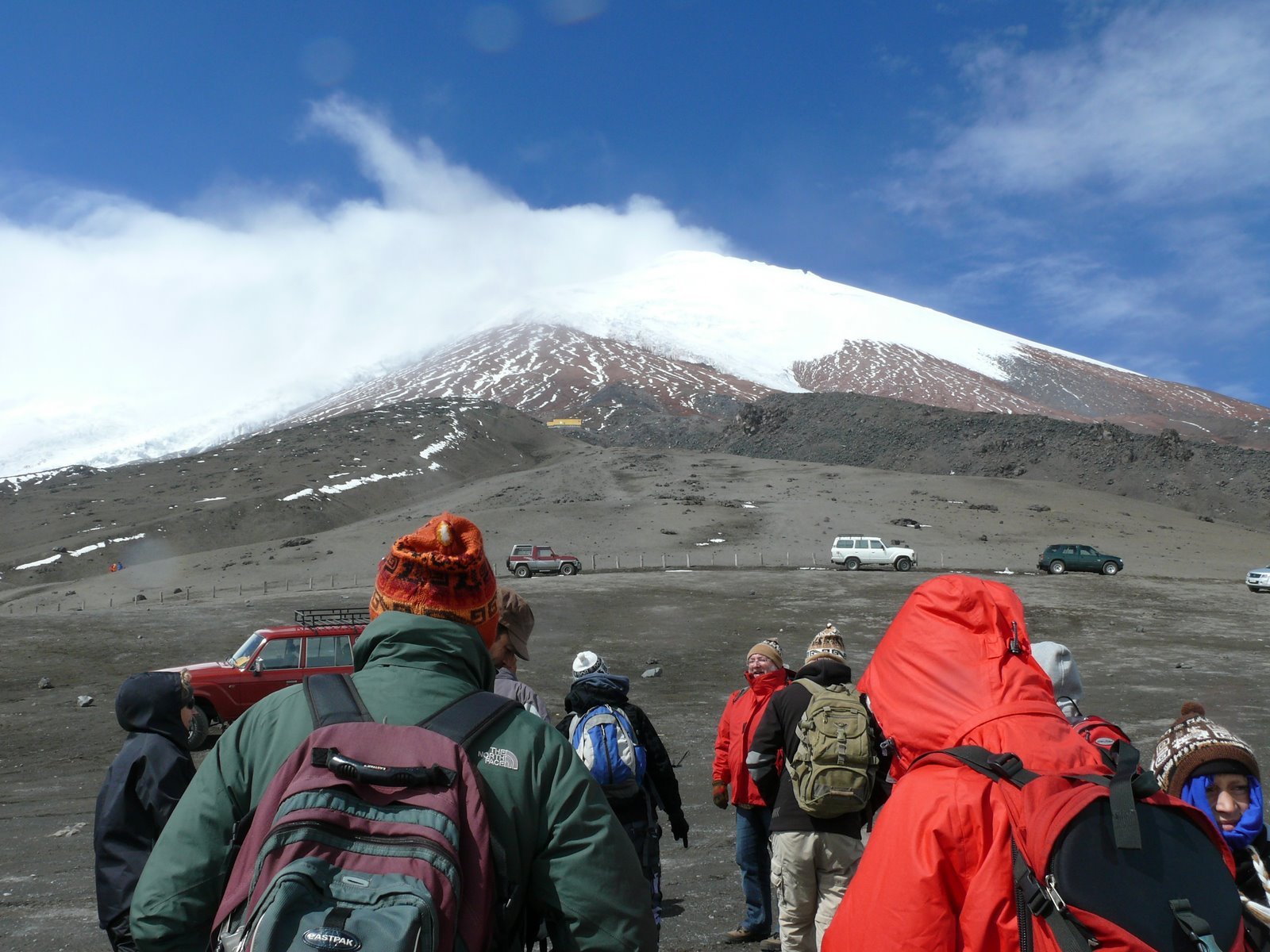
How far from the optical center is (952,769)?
1.96 m

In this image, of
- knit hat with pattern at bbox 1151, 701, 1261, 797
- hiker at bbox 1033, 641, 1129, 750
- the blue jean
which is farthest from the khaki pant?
knit hat with pattern at bbox 1151, 701, 1261, 797

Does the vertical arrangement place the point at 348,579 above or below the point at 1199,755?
below

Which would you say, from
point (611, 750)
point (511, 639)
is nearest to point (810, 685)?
point (611, 750)

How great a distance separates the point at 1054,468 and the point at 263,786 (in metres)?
71.2

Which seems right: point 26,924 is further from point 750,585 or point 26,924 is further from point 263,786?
point 750,585

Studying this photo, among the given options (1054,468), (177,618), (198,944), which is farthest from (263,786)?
(1054,468)

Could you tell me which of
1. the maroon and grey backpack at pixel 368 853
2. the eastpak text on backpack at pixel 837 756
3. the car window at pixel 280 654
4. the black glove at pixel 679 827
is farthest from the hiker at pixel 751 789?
the car window at pixel 280 654

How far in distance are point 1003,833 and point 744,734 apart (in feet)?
12.2

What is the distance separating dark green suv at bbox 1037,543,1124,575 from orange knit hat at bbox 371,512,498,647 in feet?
124

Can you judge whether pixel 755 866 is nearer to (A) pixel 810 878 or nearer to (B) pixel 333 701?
(A) pixel 810 878

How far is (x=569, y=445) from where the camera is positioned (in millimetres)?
82062

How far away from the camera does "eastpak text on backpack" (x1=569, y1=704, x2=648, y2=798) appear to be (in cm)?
436

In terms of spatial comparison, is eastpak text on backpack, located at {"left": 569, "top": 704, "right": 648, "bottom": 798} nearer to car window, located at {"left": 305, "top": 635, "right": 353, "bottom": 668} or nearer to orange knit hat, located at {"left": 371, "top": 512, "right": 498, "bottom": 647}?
orange knit hat, located at {"left": 371, "top": 512, "right": 498, "bottom": 647}

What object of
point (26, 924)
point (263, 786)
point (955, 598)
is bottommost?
point (26, 924)
